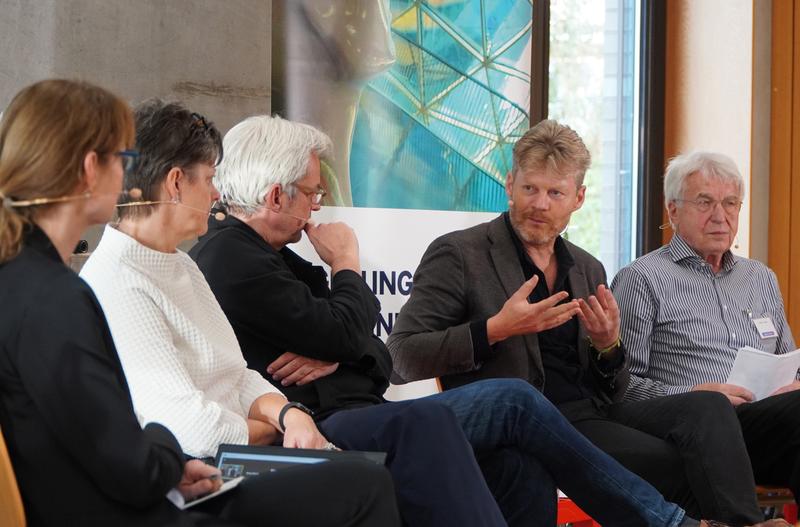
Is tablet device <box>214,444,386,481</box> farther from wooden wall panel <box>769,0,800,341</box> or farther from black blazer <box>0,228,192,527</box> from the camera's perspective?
wooden wall panel <box>769,0,800,341</box>

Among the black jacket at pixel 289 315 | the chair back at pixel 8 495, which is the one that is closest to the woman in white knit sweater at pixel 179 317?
the black jacket at pixel 289 315

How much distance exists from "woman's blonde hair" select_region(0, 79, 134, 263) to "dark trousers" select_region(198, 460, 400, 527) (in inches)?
21.5

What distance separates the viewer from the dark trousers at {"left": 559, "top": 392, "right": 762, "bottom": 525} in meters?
2.79

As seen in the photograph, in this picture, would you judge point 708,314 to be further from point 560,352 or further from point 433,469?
point 433,469

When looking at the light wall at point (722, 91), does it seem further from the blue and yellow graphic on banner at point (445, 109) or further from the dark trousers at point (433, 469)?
the dark trousers at point (433, 469)

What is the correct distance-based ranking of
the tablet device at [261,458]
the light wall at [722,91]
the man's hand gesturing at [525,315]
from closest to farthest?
the tablet device at [261,458] < the man's hand gesturing at [525,315] < the light wall at [722,91]

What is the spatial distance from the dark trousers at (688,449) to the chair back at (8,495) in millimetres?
1824

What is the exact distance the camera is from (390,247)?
3953mm

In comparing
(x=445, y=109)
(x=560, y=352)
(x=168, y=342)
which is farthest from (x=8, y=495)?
(x=445, y=109)

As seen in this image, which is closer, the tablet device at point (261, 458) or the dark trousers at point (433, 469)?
the tablet device at point (261, 458)

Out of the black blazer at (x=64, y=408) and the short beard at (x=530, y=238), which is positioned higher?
the short beard at (x=530, y=238)

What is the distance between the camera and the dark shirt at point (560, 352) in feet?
9.88

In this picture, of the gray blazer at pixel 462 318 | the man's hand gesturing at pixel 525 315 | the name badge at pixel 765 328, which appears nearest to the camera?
the man's hand gesturing at pixel 525 315

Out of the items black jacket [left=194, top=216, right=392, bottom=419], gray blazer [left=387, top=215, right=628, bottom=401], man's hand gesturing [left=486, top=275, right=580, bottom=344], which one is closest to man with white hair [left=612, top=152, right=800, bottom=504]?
gray blazer [left=387, top=215, right=628, bottom=401]
